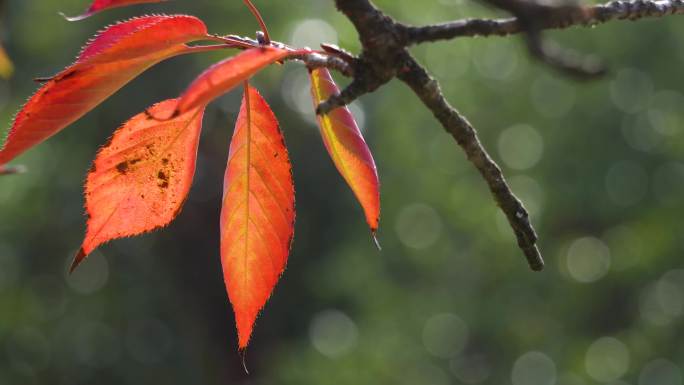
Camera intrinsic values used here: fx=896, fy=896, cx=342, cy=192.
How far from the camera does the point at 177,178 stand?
1.52 feet

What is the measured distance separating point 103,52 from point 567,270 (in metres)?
6.28

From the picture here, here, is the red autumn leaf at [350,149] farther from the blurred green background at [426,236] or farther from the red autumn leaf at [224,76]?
the blurred green background at [426,236]

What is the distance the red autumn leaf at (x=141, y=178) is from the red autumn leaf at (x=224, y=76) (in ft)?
0.32

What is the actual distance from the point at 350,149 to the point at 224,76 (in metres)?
0.13

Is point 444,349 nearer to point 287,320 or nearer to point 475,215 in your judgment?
point 475,215

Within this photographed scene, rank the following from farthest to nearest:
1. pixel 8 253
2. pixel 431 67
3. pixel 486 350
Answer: pixel 431 67 → pixel 8 253 → pixel 486 350

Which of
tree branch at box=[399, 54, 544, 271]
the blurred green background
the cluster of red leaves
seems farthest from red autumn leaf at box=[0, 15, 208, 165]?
the blurred green background

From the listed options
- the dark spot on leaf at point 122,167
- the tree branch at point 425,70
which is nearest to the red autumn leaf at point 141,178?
the dark spot on leaf at point 122,167

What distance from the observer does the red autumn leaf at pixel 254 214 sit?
459 millimetres

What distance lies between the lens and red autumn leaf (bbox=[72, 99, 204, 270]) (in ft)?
1.49

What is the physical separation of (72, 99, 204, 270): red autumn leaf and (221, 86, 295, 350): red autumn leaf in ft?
0.08

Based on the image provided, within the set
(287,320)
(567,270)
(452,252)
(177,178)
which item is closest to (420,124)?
(452,252)

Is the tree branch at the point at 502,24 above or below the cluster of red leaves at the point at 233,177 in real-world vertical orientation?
above

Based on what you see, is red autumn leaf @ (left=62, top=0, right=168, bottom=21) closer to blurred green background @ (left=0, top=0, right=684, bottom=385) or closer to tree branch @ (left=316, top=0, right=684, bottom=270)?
tree branch @ (left=316, top=0, right=684, bottom=270)
